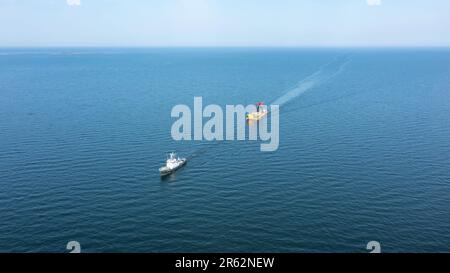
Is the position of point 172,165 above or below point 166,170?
above

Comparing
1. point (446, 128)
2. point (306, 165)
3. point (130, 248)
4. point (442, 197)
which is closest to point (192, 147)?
point (306, 165)

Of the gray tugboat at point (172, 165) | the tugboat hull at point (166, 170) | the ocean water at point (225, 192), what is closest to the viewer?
the ocean water at point (225, 192)

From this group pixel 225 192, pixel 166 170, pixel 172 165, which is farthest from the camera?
pixel 172 165

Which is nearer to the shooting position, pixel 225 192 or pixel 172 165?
pixel 225 192

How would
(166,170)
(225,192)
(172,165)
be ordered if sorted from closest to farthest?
(225,192) < (166,170) < (172,165)

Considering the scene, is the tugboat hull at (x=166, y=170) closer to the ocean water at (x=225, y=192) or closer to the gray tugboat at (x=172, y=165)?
the gray tugboat at (x=172, y=165)

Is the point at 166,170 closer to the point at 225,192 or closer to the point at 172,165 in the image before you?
the point at 172,165

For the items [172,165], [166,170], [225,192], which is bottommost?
[225,192]

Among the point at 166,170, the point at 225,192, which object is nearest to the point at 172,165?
the point at 166,170

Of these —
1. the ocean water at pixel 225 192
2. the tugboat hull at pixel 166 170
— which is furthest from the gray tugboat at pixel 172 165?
the ocean water at pixel 225 192
